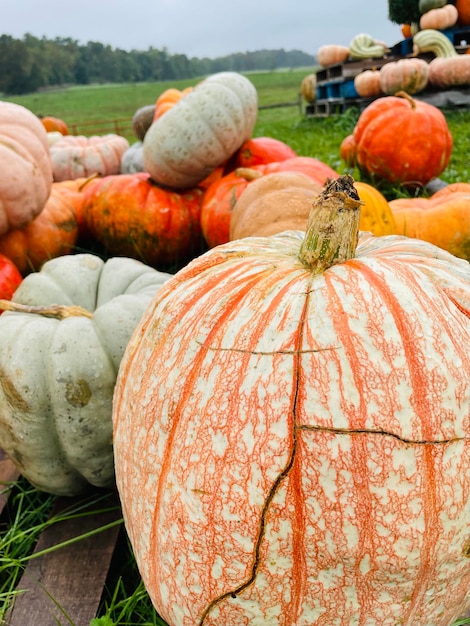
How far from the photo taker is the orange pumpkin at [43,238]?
2963 mm

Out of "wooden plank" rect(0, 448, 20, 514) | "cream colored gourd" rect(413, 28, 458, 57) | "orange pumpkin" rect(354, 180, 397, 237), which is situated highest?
"cream colored gourd" rect(413, 28, 458, 57)

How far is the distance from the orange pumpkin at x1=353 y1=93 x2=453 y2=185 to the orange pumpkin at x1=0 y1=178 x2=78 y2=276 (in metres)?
2.11

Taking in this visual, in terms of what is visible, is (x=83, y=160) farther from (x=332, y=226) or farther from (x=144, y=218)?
(x=332, y=226)

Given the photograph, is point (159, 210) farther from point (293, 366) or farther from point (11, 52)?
point (11, 52)

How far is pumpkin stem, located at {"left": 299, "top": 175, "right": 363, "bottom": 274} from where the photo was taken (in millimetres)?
1200

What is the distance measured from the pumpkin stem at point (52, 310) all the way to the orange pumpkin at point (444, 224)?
1.45 m

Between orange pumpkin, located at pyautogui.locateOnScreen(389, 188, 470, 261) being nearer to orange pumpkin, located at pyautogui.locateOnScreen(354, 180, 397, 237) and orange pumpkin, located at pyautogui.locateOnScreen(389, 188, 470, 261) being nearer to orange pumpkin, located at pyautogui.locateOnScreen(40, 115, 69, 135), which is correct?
orange pumpkin, located at pyautogui.locateOnScreen(354, 180, 397, 237)

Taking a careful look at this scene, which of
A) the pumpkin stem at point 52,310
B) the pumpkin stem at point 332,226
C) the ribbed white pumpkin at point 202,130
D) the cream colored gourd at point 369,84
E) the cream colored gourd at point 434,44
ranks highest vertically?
the cream colored gourd at point 434,44

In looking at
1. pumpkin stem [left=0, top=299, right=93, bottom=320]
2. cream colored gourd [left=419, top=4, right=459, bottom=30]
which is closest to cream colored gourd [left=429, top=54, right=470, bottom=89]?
cream colored gourd [left=419, top=4, right=459, bottom=30]

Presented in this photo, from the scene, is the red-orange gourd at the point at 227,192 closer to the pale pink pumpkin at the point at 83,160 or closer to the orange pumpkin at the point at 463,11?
the pale pink pumpkin at the point at 83,160

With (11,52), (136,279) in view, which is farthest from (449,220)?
(11,52)

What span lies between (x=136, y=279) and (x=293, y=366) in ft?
3.77

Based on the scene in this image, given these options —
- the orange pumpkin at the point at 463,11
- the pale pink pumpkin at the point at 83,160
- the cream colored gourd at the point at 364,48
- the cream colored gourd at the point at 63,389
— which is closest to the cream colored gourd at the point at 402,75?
the cream colored gourd at the point at 364,48

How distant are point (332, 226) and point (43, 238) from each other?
2260 mm
